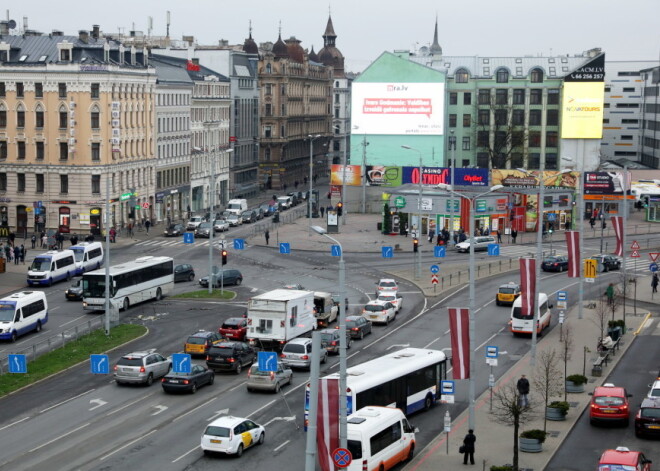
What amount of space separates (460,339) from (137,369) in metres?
16.8

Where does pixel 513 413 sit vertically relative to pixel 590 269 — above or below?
below

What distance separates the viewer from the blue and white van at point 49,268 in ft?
268

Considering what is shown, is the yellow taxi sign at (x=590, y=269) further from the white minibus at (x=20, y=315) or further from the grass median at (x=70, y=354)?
the white minibus at (x=20, y=315)

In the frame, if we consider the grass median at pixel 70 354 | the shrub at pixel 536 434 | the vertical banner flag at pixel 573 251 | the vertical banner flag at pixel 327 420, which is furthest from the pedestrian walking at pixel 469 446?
the vertical banner flag at pixel 573 251

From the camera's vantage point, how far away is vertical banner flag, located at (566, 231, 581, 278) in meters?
63.3

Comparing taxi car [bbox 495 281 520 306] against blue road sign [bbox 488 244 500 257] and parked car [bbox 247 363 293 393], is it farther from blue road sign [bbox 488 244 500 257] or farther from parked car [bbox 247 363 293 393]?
parked car [bbox 247 363 293 393]

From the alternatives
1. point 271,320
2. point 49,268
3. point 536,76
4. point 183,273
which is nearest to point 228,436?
point 271,320

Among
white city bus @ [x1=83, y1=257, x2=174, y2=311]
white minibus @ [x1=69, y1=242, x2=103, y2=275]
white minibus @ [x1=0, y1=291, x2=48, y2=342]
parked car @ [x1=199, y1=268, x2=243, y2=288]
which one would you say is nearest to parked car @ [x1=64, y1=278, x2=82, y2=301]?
white city bus @ [x1=83, y1=257, x2=174, y2=311]

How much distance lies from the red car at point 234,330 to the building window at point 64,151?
172ft

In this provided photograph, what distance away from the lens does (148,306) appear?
248ft

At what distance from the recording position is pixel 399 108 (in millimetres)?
146375

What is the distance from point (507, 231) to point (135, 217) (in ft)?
126

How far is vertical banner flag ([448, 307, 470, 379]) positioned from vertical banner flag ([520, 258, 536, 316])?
12.4 metres

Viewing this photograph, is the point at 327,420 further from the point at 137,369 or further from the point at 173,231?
the point at 173,231
